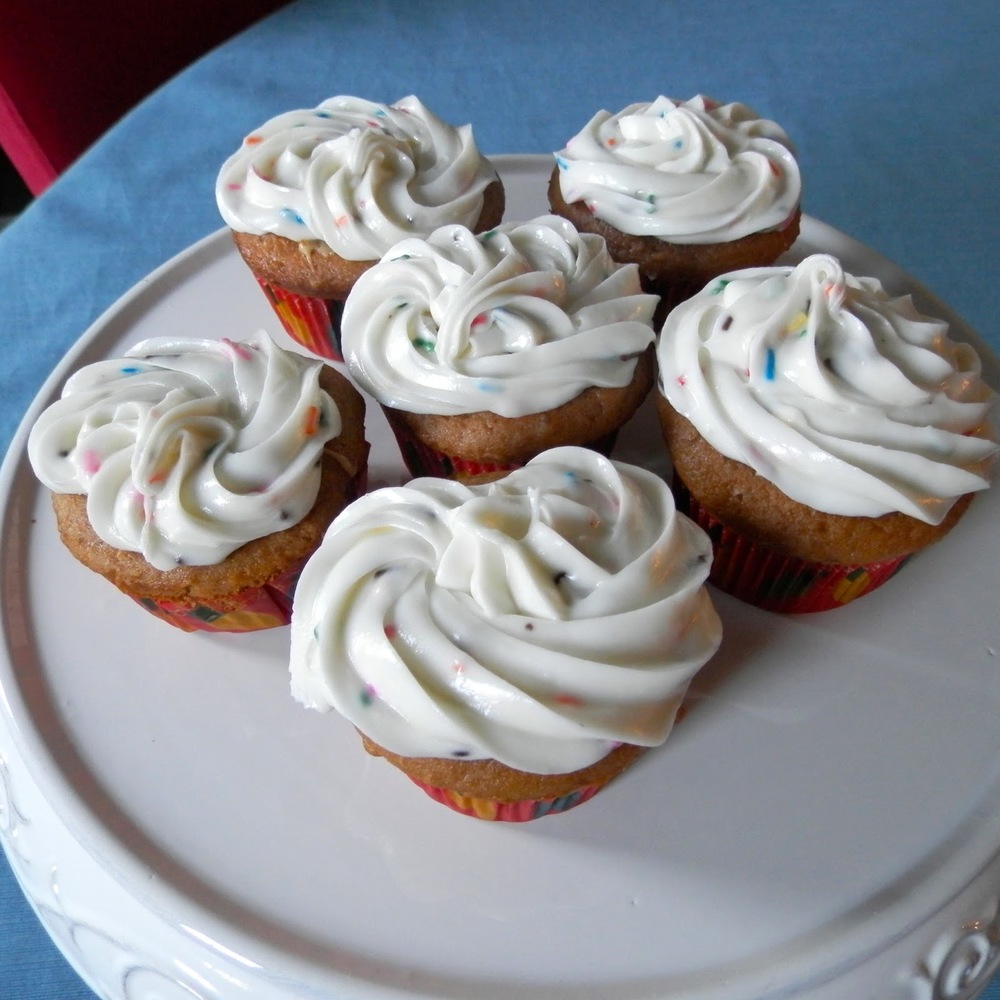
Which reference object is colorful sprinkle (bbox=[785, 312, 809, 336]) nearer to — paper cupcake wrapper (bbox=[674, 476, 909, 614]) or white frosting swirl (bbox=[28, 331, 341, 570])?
paper cupcake wrapper (bbox=[674, 476, 909, 614])

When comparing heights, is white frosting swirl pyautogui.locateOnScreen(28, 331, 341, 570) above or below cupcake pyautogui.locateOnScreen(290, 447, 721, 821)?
above

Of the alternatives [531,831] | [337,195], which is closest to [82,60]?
[337,195]

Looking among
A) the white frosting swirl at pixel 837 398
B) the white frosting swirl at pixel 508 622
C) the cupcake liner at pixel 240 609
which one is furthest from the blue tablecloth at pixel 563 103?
the white frosting swirl at pixel 508 622

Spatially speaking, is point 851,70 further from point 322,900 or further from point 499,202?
point 322,900

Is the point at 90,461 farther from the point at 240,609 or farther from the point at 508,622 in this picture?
the point at 508,622

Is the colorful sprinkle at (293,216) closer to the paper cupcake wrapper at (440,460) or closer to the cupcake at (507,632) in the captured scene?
the paper cupcake wrapper at (440,460)

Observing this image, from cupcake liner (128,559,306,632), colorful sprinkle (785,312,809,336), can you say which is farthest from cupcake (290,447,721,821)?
colorful sprinkle (785,312,809,336)

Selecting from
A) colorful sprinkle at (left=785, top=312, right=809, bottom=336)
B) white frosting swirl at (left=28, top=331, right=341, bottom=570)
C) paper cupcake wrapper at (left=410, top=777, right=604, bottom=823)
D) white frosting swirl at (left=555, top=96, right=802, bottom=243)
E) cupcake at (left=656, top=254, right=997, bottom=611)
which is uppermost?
white frosting swirl at (left=28, top=331, right=341, bottom=570)
